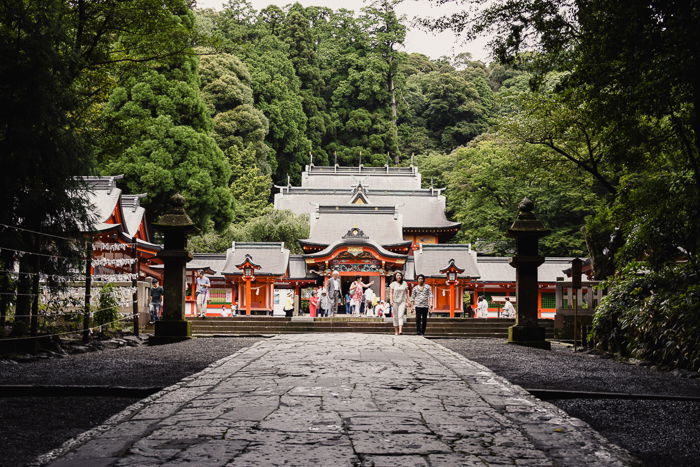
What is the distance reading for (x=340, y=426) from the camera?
433 centimetres

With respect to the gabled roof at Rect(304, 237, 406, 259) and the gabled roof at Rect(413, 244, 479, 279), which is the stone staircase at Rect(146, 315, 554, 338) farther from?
the gabled roof at Rect(413, 244, 479, 279)

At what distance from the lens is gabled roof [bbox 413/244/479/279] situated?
106ft

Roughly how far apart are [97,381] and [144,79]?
83.0 ft

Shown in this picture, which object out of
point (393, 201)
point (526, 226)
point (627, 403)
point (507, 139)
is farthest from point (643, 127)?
point (393, 201)

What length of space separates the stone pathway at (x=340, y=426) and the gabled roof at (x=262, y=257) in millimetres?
24943

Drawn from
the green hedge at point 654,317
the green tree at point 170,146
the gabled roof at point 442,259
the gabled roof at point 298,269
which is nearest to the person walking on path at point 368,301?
the gabled roof at point 442,259

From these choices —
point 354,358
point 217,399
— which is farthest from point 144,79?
point 217,399

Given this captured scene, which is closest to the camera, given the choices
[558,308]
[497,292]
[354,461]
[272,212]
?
[354,461]

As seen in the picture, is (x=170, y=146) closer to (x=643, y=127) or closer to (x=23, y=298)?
(x=23, y=298)

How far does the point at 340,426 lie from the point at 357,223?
3476cm

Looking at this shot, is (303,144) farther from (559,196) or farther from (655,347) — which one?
(655,347)

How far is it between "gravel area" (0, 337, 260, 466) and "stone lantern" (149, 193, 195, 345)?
7.10 ft

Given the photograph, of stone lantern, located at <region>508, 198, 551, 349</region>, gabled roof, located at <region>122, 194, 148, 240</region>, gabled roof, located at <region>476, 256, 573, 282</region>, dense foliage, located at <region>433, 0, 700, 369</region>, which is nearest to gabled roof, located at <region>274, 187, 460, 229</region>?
gabled roof, located at <region>476, 256, 573, 282</region>

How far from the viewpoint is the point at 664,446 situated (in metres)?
4.29
